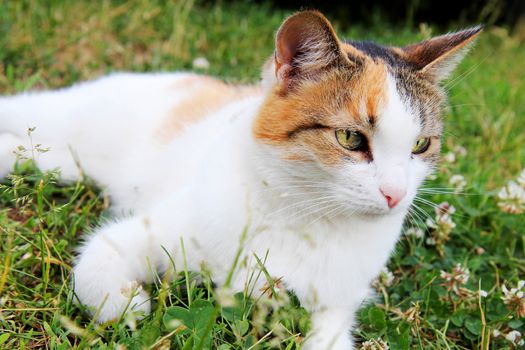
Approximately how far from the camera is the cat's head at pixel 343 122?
190 centimetres

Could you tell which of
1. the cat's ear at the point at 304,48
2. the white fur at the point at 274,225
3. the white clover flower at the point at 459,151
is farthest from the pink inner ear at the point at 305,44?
the white clover flower at the point at 459,151

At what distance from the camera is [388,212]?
1.90 metres

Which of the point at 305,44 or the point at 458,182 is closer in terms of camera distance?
the point at 305,44

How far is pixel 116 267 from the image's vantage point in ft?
6.76

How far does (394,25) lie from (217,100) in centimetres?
485

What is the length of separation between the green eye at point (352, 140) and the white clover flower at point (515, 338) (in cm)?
96

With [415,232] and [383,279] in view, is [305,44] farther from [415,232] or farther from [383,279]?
[415,232]

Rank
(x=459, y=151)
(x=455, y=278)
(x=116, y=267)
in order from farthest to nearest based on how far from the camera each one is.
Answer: (x=459, y=151), (x=455, y=278), (x=116, y=267)

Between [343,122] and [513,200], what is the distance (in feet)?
4.16

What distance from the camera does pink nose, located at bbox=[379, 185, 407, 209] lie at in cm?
186

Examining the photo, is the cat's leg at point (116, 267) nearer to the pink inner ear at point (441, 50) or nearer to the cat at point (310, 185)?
the cat at point (310, 185)

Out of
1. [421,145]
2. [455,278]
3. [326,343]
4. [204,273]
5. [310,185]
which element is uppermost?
[421,145]

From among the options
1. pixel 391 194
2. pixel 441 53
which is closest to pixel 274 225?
pixel 391 194

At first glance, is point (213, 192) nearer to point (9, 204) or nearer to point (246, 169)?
point (246, 169)
